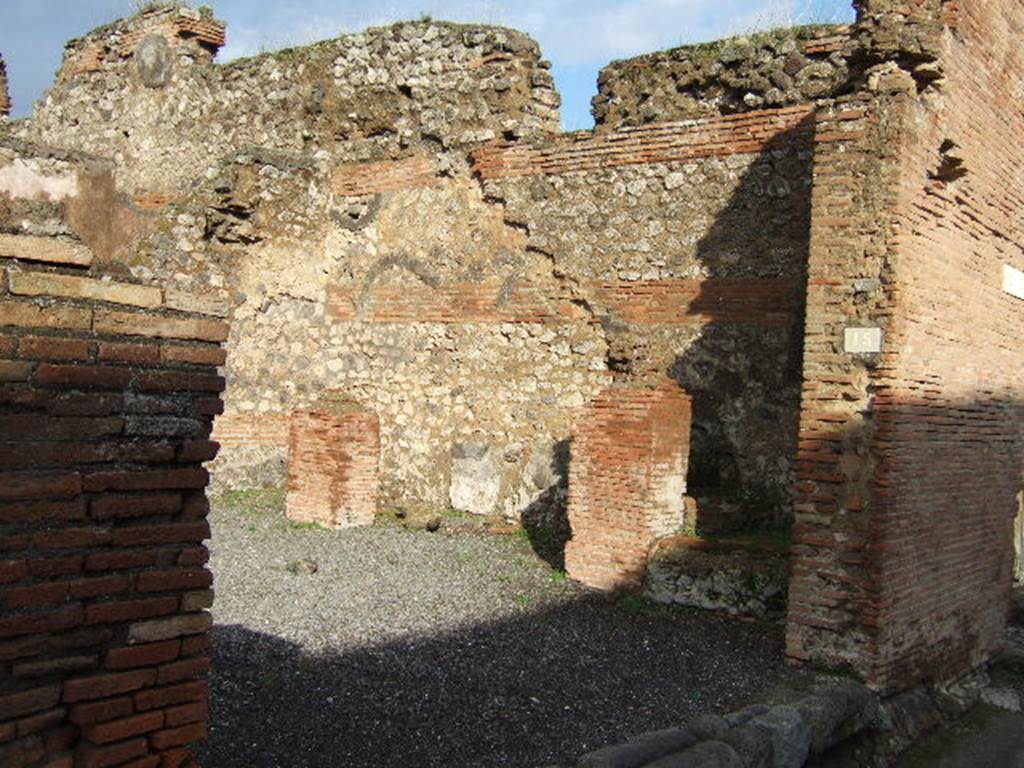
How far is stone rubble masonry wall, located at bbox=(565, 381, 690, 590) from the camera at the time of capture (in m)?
7.73

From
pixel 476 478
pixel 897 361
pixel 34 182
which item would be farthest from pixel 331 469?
pixel 897 361

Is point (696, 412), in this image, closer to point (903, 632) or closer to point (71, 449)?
point (903, 632)

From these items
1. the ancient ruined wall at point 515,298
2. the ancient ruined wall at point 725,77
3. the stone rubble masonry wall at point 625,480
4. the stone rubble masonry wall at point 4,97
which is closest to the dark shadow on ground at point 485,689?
the stone rubble masonry wall at point 625,480

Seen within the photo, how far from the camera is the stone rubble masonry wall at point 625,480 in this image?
7.73m

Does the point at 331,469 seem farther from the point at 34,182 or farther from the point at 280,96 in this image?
the point at 280,96

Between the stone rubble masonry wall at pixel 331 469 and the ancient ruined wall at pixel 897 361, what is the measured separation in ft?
17.3

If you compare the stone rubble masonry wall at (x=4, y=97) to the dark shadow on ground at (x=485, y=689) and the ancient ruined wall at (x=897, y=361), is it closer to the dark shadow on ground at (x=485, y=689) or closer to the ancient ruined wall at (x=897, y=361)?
the dark shadow on ground at (x=485, y=689)

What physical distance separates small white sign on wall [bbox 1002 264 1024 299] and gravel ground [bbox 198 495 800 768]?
3.45m

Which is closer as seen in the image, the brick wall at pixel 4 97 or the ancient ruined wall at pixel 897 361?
the ancient ruined wall at pixel 897 361

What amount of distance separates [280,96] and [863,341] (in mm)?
9480

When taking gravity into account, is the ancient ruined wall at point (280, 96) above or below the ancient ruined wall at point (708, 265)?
above

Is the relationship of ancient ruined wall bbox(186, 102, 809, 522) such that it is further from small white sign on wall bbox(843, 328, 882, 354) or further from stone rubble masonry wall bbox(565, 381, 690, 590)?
small white sign on wall bbox(843, 328, 882, 354)

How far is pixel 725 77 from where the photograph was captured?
9.23 meters

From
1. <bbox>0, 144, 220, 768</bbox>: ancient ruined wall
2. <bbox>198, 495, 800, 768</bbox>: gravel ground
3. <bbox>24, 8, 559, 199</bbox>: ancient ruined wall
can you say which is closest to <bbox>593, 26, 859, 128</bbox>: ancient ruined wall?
<bbox>24, 8, 559, 199</bbox>: ancient ruined wall
